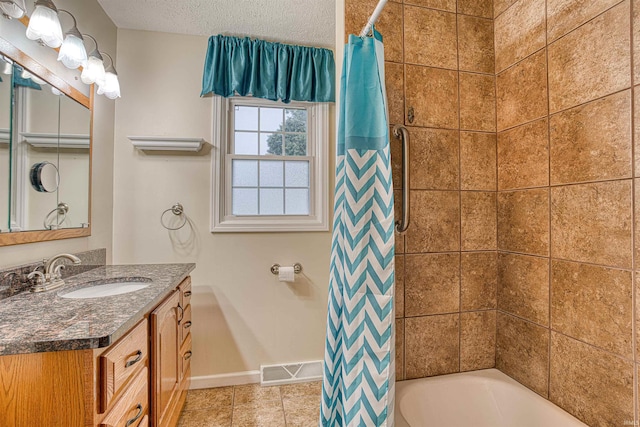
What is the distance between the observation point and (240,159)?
229cm

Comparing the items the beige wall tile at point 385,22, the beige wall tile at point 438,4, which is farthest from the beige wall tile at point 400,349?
the beige wall tile at point 438,4

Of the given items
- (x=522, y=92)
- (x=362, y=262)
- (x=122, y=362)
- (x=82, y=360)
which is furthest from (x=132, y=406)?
(x=522, y=92)

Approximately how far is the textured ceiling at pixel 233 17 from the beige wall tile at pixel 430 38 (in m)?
0.85

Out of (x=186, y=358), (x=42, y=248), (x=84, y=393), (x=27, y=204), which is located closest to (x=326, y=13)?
(x=27, y=204)

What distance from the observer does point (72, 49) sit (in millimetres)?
1475

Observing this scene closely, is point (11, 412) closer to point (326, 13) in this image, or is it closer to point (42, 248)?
point (42, 248)

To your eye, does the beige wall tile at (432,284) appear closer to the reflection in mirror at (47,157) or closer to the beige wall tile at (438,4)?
the beige wall tile at (438,4)

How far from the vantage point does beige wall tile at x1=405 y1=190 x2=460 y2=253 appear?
1306 mm

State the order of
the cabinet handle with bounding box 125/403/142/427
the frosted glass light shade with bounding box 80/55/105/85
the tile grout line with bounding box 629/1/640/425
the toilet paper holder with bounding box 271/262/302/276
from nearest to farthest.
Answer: the tile grout line with bounding box 629/1/640/425, the cabinet handle with bounding box 125/403/142/427, the frosted glass light shade with bounding box 80/55/105/85, the toilet paper holder with bounding box 271/262/302/276

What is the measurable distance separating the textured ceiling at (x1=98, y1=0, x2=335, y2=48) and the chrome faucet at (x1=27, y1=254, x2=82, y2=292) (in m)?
1.68

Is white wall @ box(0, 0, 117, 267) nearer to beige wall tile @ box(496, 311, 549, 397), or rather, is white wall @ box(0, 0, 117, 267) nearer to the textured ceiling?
the textured ceiling

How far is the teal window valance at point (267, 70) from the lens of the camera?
85.3 inches

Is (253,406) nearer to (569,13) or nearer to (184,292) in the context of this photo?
(184,292)

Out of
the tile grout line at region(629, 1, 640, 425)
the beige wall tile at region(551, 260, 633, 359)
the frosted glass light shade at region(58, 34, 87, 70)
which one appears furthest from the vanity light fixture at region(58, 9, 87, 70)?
the beige wall tile at region(551, 260, 633, 359)
